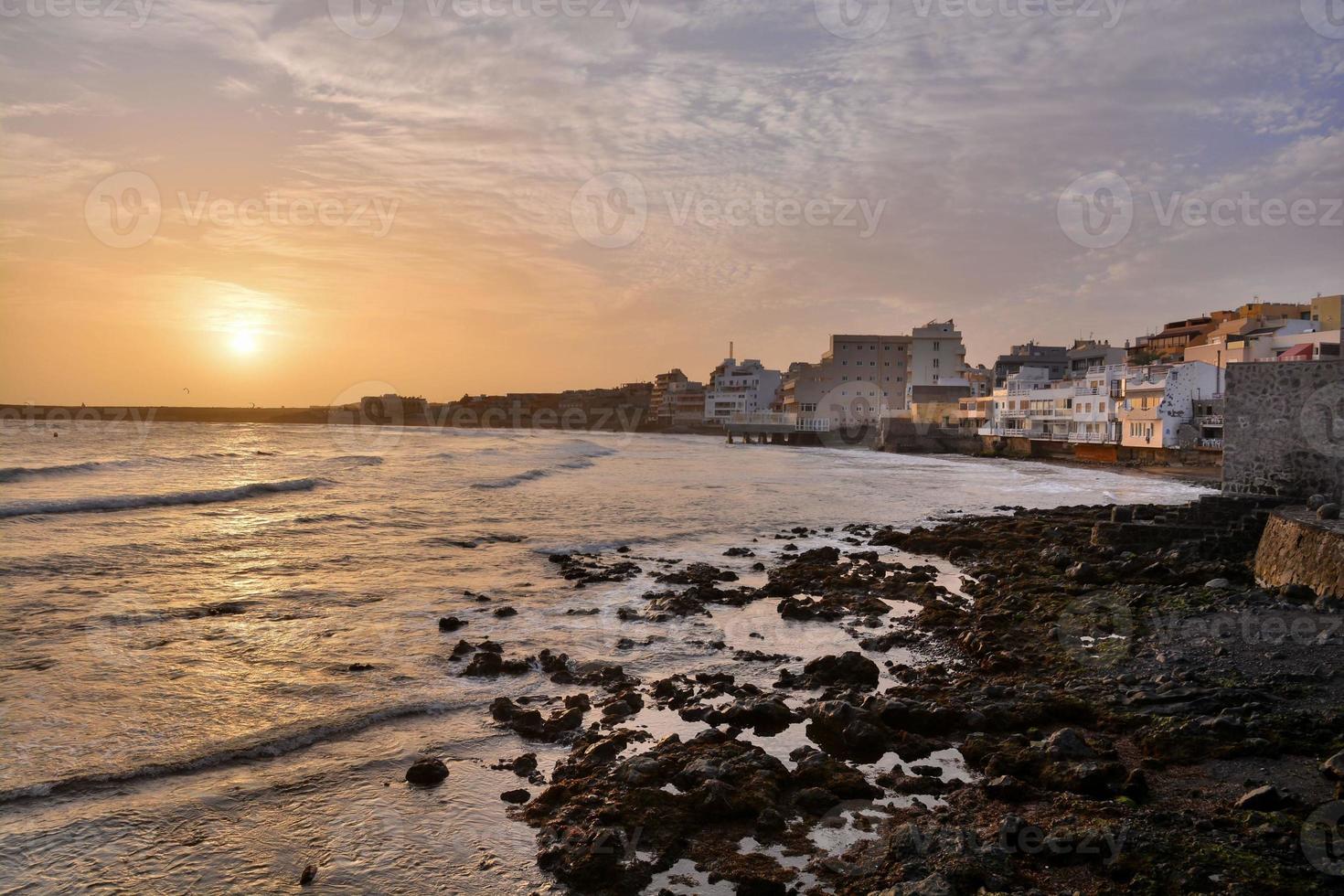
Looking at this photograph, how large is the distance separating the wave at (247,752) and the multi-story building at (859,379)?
4088 inches

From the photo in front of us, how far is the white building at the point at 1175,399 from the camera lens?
5497 cm

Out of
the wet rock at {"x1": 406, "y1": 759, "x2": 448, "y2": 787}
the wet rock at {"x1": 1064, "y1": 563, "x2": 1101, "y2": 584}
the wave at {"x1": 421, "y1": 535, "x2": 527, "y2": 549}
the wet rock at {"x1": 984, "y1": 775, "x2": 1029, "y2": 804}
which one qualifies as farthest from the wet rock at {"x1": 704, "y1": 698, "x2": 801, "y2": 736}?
the wave at {"x1": 421, "y1": 535, "x2": 527, "y2": 549}

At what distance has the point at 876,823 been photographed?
5.95 meters

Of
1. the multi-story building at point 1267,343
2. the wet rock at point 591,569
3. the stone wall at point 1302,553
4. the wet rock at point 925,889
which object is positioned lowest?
the wet rock at point 591,569

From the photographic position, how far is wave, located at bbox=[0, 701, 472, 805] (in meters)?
6.71

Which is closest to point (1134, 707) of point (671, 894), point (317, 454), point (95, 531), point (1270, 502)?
point (671, 894)

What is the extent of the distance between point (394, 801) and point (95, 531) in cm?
1981

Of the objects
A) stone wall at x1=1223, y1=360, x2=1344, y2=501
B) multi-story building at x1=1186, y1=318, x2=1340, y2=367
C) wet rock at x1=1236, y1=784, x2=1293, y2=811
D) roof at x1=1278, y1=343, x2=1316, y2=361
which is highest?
multi-story building at x1=1186, y1=318, x2=1340, y2=367

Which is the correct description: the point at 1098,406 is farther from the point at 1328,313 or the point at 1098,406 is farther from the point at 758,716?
the point at 758,716

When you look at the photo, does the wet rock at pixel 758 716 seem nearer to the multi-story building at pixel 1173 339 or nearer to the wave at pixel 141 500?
the wave at pixel 141 500

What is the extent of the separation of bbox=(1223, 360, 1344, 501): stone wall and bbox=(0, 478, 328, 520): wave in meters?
32.2

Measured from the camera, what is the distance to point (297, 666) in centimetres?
1027

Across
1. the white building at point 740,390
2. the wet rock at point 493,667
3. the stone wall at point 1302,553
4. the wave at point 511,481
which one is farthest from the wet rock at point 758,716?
the white building at point 740,390

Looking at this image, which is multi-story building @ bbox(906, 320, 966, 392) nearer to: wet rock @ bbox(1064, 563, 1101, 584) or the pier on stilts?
the pier on stilts
